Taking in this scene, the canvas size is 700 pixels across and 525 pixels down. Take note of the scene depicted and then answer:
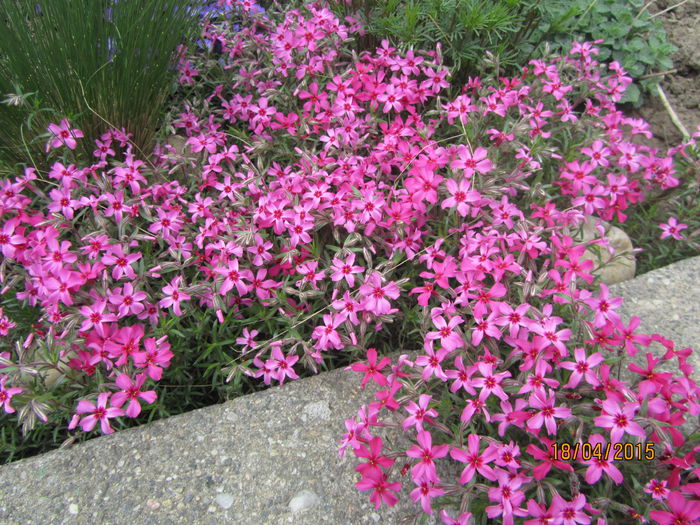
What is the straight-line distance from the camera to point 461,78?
3.21 meters

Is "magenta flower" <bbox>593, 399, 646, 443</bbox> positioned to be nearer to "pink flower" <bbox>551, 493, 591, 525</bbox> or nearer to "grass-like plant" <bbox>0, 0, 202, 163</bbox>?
"pink flower" <bbox>551, 493, 591, 525</bbox>

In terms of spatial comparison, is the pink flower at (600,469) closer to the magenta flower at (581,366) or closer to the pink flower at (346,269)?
the magenta flower at (581,366)

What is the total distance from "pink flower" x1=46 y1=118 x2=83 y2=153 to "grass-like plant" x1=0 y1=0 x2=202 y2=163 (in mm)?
69

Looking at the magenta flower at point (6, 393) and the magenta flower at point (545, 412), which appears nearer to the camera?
the magenta flower at point (545, 412)

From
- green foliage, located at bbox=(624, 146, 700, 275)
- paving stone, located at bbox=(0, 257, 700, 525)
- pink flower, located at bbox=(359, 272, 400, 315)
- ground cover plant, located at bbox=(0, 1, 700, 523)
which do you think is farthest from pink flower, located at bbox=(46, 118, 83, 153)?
green foliage, located at bbox=(624, 146, 700, 275)

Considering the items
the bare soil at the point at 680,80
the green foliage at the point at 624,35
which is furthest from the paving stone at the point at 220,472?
the bare soil at the point at 680,80

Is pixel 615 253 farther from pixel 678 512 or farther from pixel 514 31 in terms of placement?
pixel 678 512

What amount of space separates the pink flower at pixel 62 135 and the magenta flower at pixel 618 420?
2298mm

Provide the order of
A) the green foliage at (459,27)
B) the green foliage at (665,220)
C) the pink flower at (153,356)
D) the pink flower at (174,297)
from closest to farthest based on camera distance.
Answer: the pink flower at (153,356) < the pink flower at (174,297) < the green foliage at (459,27) < the green foliage at (665,220)

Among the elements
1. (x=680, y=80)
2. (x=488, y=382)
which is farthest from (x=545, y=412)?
(x=680, y=80)

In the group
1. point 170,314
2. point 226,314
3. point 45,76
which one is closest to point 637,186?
point 226,314

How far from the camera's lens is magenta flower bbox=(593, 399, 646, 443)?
1571 mm

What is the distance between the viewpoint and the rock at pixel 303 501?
183 centimetres
